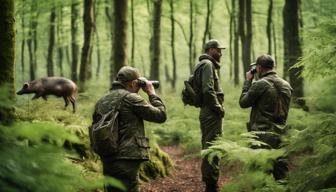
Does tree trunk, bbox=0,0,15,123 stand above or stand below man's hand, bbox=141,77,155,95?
above

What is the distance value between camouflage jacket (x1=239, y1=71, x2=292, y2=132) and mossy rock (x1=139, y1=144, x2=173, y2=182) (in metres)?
2.94

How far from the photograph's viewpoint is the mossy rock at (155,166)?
30.0ft

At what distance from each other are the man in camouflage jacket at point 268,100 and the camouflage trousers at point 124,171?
231 centimetres

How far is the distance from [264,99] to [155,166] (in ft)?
11.4

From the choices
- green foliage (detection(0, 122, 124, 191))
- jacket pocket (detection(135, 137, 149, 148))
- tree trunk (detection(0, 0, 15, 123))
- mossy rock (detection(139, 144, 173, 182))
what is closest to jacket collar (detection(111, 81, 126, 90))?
jacket pocket (detection(135, 137, 149, 148))

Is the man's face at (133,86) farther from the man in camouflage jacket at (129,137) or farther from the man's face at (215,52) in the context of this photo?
the man's face at (215,52)

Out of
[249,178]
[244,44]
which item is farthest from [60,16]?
[249,178]

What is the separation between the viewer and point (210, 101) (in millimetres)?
7762

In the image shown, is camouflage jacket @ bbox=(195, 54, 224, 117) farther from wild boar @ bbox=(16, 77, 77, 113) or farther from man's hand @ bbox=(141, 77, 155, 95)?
wild boar @ bbox=(16, 77, 77, 113)

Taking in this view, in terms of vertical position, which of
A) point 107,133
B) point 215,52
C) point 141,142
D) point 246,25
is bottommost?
point 141,142

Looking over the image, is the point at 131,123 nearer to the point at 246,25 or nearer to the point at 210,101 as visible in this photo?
the point at 210,101

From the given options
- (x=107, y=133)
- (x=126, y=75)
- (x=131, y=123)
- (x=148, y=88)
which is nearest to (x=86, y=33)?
(x=148, y=88)

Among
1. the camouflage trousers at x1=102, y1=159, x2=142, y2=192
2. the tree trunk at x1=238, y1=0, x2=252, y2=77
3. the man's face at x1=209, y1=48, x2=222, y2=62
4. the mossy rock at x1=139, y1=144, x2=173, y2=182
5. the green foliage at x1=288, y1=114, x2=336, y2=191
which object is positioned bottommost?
the mossy rock at x1=139, y1=144, x2=173, y2=182

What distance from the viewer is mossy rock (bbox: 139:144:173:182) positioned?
9141 millimetres
